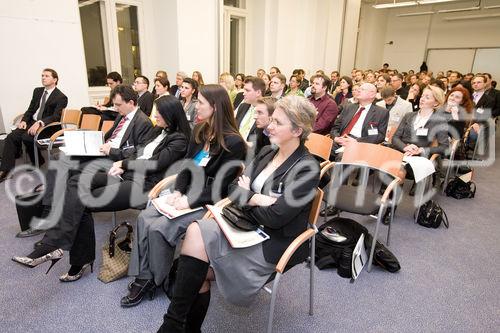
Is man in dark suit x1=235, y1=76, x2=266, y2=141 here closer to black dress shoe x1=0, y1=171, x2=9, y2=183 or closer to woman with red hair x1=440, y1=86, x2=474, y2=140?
woman with red hair x1=440, y1=86, x2=474, y2=140

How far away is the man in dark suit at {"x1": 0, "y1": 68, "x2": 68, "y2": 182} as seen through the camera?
3893mm

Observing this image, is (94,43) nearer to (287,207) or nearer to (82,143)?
(82,143)

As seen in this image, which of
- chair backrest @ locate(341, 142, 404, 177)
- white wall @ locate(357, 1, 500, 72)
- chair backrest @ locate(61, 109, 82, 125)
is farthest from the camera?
white wall @ locate(357, 1, 500, 72)

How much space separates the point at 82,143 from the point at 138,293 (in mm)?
1425

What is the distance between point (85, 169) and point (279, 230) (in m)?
1.85

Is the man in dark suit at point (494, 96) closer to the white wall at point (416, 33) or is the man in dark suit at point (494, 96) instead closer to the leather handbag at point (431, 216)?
the leather handbag at point (431, 216)

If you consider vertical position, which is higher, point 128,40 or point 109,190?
point 128,40

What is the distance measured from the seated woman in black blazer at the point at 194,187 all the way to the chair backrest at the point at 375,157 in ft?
3.56

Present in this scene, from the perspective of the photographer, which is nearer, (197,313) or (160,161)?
(197,313)

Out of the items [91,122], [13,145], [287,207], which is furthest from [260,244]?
[13,145]

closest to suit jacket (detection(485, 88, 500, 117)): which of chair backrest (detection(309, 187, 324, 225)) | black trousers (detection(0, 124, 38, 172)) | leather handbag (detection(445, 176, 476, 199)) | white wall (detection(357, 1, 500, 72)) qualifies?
leather handbag (detection(445, 176, 476, 199))

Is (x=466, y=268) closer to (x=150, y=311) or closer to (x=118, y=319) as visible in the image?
(x=150, y=311)

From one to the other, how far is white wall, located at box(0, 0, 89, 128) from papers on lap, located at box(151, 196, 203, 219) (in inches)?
159

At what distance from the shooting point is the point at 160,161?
7.45ft
